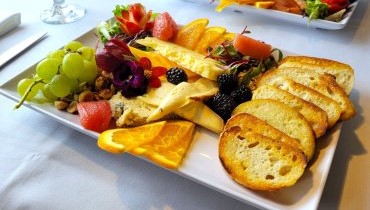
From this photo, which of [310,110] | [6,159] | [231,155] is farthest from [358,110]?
[6,159]

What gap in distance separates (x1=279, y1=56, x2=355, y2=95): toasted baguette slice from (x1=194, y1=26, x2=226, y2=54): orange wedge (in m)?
0.28

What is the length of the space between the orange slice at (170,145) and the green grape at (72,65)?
310mm

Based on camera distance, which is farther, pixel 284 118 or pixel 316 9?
pixel 316 9

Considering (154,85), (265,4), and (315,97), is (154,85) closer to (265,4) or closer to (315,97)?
(315,97)

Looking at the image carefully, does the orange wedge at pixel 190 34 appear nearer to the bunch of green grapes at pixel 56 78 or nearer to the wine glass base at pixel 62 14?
the bunch of green grapes at pixel 56 78

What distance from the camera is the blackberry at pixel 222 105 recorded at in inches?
37.4

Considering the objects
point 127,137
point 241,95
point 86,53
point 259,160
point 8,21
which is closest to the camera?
point 259,160

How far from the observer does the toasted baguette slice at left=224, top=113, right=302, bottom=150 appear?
2.65ft

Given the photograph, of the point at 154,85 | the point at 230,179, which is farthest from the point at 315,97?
the point at 154,85

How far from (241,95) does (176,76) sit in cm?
20

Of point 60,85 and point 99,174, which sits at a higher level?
point 60,85

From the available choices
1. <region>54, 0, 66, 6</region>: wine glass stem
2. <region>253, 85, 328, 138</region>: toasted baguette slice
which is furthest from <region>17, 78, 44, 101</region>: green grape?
<region>54, 0, 66, 6</region>: wine glass stem

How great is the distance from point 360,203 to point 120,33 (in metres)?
0.97

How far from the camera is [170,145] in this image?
2.86ft
